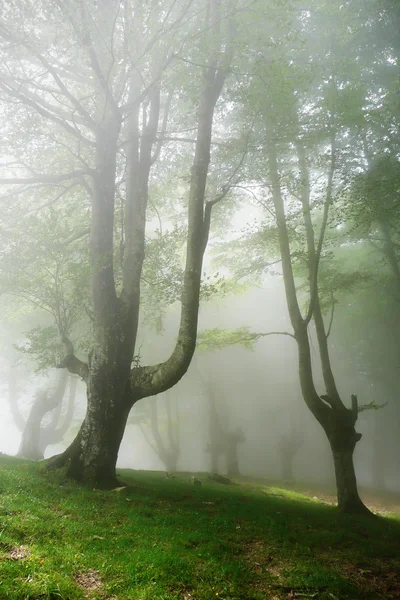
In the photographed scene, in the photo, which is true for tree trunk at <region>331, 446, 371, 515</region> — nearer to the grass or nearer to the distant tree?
the grass

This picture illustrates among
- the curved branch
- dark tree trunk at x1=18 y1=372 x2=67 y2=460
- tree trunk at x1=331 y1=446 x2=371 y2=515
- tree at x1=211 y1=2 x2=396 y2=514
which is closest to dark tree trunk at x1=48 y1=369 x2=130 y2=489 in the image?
the curved branch

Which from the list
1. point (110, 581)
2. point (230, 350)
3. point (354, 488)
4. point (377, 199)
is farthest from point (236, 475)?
point (110, 581)

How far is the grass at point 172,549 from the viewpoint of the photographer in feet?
14.1

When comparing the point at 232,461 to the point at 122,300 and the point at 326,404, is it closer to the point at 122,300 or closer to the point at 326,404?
the point at 326,404

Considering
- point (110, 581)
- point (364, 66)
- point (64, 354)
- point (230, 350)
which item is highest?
point (364, 66)

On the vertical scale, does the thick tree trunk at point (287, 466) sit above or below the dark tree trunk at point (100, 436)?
below

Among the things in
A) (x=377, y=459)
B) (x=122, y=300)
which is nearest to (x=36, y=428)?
(x=122, y=300)

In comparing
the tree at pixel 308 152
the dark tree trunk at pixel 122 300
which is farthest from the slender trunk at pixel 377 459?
the dark tree trunk at pixel 122 300

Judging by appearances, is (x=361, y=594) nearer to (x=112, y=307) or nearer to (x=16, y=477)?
(x=16, y=477)

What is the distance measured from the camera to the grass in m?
4.29

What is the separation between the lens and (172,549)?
5.45 m

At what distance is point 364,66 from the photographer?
1434 cm

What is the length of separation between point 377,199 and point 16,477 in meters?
14.8

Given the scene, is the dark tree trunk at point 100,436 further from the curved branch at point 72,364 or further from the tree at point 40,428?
the tree at point 40,428
